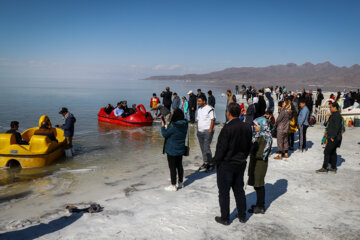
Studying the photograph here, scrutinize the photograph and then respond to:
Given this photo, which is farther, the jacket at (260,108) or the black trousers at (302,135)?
the jacket at (260,108)

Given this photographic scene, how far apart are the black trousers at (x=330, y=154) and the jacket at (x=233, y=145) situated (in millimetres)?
3269

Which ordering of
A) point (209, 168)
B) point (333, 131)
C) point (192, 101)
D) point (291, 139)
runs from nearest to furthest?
point (333, 131) < point (209, 168) < point (291, 139) < point (192, 101)

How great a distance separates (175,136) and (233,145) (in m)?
1.57

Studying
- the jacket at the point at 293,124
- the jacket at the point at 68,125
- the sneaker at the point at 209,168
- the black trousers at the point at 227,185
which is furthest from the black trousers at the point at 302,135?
the jacket at the point at 68,125

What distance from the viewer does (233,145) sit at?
363 centimetres

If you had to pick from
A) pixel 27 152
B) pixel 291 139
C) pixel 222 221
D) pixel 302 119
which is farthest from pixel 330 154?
pixel 27 152

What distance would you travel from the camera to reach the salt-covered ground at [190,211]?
379 cm

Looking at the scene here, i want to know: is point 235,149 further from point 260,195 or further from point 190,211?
point 190,211

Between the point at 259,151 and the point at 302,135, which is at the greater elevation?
the point at 259,151

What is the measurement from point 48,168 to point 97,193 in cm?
272

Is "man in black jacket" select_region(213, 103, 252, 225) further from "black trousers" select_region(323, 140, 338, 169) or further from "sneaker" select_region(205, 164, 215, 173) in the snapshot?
"black trousers" select_region(323, 140, 338, 169)

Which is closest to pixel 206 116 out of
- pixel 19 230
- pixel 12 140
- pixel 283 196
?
pixel 283 196

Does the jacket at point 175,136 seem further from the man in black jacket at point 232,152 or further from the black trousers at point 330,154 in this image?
the black trousers at point 330,154

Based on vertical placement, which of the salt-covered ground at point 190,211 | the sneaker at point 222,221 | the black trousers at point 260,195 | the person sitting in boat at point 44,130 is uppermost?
the person sitting in boat at point 44,130
